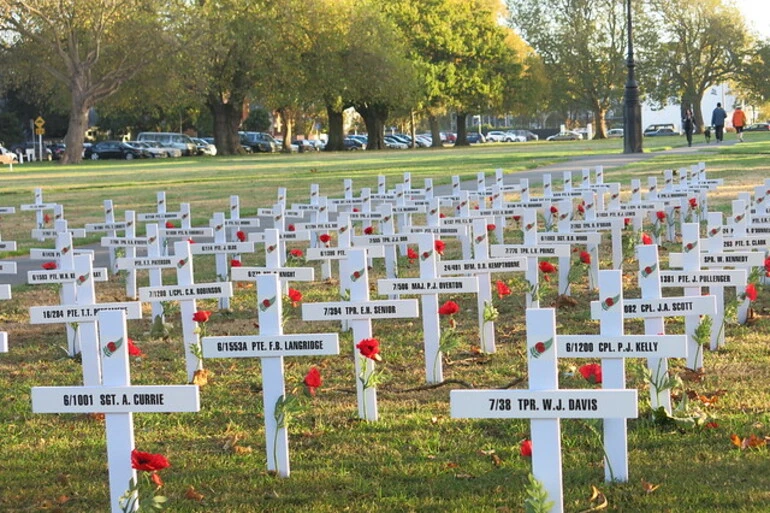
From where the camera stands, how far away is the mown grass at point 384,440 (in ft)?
16.6

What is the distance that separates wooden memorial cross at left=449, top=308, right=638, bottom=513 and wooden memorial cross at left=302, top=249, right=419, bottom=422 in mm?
1576

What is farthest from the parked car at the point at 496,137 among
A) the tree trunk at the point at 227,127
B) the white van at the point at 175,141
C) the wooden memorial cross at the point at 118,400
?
the wooden memorial cross at the point at 118,400

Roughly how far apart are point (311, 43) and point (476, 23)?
61.9 ft

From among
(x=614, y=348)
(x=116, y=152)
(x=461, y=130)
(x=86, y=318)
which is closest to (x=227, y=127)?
(x=116, y=152)

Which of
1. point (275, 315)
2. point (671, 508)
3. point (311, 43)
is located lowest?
point (671, 508)

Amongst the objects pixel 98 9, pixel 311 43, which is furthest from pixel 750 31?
pixel 98 9

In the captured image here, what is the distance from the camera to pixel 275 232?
811 centimetres

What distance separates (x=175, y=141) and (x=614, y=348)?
214ft

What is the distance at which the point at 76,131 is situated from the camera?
5541cm

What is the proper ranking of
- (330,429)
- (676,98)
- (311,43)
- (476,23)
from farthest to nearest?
(676,98) < (476,23) < (311,43) < (330,429)

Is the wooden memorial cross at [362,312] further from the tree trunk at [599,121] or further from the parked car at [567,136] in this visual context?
the parked car at [567,136]

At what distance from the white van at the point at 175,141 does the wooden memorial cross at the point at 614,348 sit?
64.2 metres

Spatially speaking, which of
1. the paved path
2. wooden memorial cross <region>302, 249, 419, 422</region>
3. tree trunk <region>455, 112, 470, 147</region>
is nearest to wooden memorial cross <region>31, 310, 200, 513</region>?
wooden memorial cross <region>302, 249, 419, 422</region>

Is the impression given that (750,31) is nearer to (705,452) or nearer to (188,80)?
(188,80)
